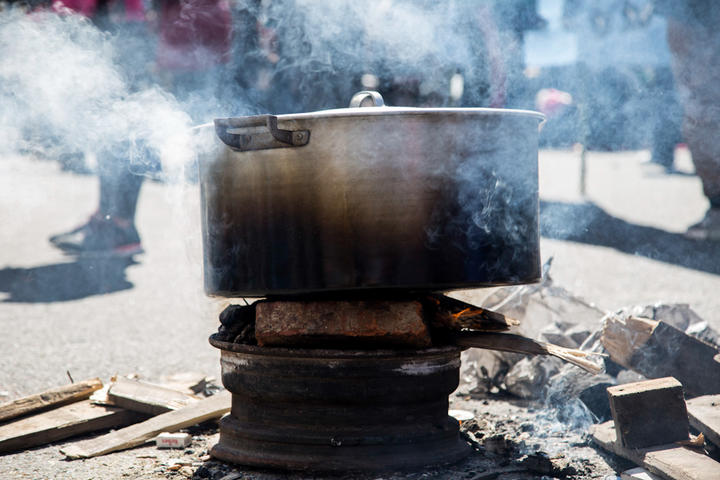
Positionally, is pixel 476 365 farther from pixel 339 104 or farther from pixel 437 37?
pixel 339 104

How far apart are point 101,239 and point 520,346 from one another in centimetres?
540

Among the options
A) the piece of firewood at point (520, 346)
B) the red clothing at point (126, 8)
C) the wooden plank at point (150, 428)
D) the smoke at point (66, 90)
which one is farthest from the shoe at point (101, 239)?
the piece of firewood at point (520, 346)

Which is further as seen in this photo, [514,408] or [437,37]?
[437,37]

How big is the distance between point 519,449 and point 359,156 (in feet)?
4.11

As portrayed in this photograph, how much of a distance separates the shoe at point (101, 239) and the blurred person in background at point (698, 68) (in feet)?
16.2

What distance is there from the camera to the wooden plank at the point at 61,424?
280 cm

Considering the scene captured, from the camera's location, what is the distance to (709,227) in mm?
6496

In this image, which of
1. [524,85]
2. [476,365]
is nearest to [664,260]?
[524,85]

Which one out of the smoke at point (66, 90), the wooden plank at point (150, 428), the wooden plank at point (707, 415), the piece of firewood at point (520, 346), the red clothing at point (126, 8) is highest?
the red clothing at point (126, 8)

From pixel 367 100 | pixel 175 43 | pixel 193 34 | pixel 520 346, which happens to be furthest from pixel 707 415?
pixel 175 43

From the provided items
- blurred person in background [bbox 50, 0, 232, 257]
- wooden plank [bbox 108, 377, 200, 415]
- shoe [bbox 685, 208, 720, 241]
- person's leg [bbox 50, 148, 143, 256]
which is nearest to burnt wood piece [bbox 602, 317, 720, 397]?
wooden plank [bbox 108, 377, 200, 415]

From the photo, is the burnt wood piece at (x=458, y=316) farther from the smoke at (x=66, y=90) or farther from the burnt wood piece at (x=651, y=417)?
the smoke at (x=66, y=90)

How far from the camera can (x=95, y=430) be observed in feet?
9.93

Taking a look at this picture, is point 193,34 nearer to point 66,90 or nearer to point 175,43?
point 175,43
